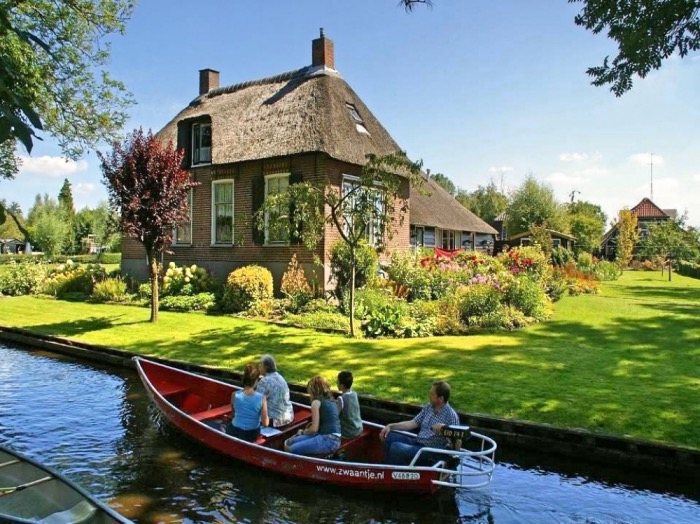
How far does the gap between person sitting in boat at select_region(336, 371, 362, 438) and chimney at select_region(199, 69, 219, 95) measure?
78.3 feet

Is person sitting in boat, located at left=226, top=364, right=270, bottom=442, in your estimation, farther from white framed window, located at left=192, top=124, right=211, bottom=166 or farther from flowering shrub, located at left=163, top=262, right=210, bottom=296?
white framed window, located at left=192, top=124, right=211, bottom=166

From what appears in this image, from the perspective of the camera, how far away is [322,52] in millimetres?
22938

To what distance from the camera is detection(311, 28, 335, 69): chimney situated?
22938mm

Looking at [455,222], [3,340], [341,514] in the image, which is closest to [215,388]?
[341,514]

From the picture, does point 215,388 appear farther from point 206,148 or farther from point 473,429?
point 206,148

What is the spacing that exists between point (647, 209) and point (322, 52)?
207 feet

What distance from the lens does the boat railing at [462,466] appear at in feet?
20.4

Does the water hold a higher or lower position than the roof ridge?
lower

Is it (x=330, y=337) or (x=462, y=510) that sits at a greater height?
(x=330, y=337)

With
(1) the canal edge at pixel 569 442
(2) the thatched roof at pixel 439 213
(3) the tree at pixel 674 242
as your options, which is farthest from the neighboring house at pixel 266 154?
(3) the tree at pixel 674 242

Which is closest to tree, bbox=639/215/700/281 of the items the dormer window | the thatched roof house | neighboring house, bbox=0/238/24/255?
the thatched roof house

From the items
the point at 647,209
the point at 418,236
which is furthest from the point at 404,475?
the point at 647,209

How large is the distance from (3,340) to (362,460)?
13.4m

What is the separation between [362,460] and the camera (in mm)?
7391
